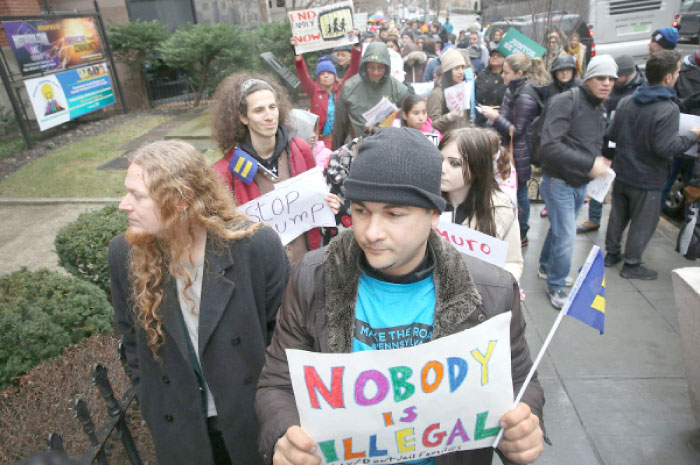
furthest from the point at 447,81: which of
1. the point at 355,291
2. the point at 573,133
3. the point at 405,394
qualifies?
the point at 405,394

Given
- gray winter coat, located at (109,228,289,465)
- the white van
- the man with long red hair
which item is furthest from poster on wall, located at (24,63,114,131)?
the white van

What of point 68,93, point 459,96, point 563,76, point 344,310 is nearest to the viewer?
point 344,310

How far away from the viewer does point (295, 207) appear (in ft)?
10.3

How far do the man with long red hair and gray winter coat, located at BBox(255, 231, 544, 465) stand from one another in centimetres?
41

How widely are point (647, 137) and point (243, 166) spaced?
3730mm

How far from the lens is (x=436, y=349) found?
53.7 inches

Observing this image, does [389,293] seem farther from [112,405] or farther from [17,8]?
[17,8]

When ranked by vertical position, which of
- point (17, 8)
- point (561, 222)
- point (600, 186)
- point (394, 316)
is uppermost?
point (17, 8)

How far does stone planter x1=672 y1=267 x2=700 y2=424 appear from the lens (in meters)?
2.68

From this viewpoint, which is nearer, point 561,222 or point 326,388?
point 326,388

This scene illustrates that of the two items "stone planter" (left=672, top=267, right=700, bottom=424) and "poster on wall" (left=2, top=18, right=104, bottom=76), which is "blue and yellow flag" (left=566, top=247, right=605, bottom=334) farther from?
"poster on wall" (left=2, top=18, right=104, bottom=76)

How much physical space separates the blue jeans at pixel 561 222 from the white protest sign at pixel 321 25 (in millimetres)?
3528

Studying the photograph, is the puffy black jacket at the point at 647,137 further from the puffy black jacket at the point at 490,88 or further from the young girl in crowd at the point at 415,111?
the puffy black jacket at the point at 490,88

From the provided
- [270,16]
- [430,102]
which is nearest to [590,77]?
[430,102]
